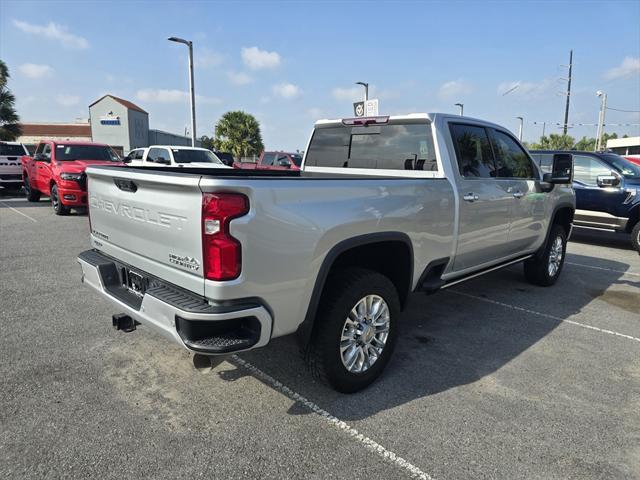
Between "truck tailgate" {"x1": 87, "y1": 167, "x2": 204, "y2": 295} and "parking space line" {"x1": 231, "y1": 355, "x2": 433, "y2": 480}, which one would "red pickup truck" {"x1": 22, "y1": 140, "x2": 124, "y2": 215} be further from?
"parking space line" {"x1": 231, "y1": 355, "x2": 433, "y2": 480}

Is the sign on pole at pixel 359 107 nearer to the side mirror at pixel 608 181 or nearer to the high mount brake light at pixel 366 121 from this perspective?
the side mirror at pixel 608 181

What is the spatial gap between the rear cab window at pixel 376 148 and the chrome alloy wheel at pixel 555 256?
296cm

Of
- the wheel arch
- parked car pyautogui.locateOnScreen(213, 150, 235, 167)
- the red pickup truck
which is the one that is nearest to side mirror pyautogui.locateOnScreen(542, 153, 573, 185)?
the wheel arch

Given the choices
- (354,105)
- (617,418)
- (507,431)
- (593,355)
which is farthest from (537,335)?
(354,105)

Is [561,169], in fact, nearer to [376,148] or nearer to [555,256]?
[555,256]

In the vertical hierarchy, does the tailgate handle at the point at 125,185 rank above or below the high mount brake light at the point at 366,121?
below

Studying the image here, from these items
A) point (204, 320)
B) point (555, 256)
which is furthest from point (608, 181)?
point (204, 320)

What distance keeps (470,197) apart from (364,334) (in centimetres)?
166

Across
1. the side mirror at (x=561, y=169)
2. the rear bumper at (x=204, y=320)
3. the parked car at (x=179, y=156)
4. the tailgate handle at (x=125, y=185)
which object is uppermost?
the parked car at (x=179, y=156)

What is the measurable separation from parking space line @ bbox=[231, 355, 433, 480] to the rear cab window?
2.09 meters

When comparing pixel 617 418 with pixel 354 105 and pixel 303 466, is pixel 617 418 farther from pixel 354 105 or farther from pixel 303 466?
pixel 354 105

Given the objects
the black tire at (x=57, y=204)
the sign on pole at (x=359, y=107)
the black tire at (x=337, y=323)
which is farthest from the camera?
the sign on pole at (x=359, y=107)

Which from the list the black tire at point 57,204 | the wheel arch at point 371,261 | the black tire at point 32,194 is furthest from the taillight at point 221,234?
the black tire at point 32,194

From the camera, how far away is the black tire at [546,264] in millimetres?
5777
